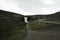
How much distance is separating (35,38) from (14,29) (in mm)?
1451

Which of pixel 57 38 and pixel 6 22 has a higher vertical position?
pixel 6 22

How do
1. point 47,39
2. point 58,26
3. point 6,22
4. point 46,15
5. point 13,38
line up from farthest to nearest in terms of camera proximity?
point 46,15 < point 58,26 < point 6,22 < point 47,39 < point 13,38

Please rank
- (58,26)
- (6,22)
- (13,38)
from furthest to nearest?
(58,26) < (6,22) < (13,38)

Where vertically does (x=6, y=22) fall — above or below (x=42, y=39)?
above

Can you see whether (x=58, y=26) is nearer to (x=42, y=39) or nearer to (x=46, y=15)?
(x=42, y=39)

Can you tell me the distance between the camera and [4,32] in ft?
37.3

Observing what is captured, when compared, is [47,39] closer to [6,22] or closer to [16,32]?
[16,32]

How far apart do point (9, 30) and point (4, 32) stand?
58 cm

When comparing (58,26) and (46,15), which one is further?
(46,15)

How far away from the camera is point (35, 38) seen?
12.2 metres

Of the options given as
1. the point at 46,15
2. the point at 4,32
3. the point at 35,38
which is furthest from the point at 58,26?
the point at 46,15

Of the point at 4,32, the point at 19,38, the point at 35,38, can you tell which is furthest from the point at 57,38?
the point at 4,32

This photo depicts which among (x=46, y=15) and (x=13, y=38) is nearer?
(x=13, y=38)

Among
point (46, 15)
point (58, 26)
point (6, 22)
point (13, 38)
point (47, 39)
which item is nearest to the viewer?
point (13, 38)
